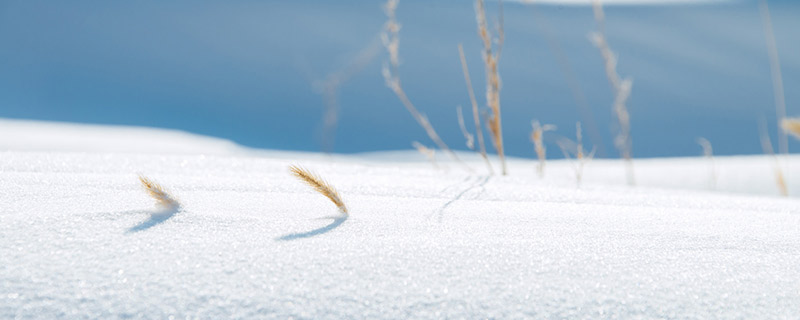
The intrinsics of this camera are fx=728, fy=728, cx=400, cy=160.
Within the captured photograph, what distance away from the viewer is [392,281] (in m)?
0.65

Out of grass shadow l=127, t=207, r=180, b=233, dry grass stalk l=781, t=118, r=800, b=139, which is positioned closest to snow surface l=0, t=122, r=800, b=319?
grass shadow l=127, t=207, r=180, b=233

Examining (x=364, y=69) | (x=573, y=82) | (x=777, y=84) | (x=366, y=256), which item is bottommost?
(x=366, y=256)

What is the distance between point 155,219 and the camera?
2.57 feet

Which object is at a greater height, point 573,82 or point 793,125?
point 573,82

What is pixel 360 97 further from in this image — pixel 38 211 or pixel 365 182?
pixel 38 211

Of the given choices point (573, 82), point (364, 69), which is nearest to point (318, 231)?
point (364, 69)

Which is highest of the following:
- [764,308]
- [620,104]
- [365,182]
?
[620,104]

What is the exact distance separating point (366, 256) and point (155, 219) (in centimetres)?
25

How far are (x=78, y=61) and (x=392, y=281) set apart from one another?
545 cm

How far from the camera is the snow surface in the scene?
0.61 m

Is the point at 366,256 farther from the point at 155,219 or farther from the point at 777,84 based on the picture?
the point at 777,84

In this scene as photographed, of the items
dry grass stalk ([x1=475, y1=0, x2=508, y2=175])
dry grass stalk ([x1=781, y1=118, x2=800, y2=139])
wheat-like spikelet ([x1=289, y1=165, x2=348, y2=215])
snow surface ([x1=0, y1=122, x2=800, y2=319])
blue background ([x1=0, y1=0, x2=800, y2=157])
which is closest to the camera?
snow surface ([x1=0, y1=122, x2=800, y2=319])

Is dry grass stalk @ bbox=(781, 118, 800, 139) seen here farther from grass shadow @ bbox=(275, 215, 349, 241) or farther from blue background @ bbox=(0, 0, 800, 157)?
blue background @ bbox=(0, 0, 800, 157)

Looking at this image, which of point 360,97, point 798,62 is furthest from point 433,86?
point 798,62
